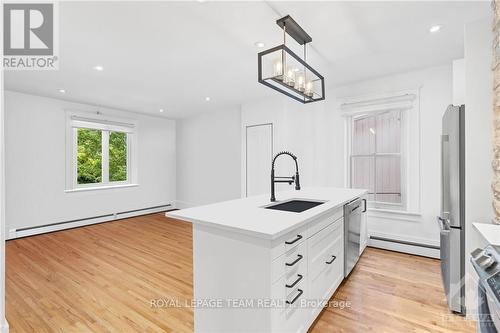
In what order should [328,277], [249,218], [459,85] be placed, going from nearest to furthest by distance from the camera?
[249,218] → [328,277] → [459,85]

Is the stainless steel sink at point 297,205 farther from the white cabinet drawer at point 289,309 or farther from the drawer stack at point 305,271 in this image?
the white cabinet drawer at point 289,309

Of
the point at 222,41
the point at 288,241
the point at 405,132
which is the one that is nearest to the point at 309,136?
the point at 405,132

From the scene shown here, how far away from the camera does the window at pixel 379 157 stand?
3719 mm

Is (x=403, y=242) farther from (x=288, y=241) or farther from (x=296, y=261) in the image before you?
(x=288, y=241)

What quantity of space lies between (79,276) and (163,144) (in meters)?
4.24

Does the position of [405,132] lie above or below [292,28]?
below

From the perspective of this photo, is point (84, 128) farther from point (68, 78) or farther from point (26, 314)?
point (26, 314)

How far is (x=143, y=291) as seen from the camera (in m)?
2.45

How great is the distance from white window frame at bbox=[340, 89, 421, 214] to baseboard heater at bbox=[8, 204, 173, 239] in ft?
16.7

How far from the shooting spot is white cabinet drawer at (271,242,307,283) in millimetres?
1388

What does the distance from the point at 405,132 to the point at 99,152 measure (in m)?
5.97

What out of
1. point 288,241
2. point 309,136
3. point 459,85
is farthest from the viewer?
point 309,136

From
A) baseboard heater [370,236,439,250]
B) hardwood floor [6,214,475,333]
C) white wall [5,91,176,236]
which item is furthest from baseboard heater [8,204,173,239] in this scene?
baseboard heater [370,236,439,250]

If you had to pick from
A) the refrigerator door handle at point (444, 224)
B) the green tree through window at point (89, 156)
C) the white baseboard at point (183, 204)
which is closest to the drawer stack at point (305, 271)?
the refrigerator door handle at point (444, 224)
